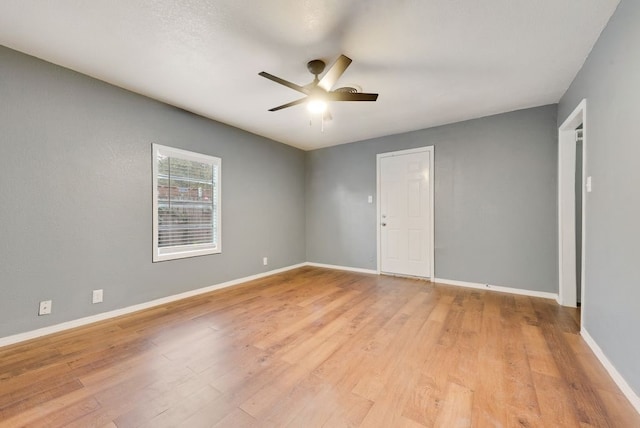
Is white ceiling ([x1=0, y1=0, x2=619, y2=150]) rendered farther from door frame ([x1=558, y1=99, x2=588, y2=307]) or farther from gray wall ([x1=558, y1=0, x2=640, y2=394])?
door frame ([x1=558, y1=99, x2=588, y2=307])

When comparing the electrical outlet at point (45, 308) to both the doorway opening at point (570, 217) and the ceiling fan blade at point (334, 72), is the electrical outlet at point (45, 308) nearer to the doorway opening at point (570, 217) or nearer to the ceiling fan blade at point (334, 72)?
the ceiling fan blade at point (334, 72)

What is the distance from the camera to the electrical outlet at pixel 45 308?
2.37m

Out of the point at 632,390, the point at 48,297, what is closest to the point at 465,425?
the point at 632,390

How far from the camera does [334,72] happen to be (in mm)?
2115

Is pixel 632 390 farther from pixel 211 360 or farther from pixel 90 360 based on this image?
pixel 90 360

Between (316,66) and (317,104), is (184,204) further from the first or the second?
(316,66)

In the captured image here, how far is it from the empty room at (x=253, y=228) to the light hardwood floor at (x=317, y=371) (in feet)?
0.06

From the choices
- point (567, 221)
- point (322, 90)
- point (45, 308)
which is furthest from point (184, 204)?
point (567, 221)

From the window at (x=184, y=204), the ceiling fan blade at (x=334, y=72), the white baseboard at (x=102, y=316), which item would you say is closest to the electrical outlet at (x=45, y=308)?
the white baseboard at (x=102, y=316)

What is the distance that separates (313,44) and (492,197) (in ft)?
10.6

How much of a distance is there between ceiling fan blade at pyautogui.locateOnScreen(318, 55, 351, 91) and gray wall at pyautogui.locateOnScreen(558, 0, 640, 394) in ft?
5.72

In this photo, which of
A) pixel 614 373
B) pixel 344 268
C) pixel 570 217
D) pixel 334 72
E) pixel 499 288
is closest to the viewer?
pixel 614 373

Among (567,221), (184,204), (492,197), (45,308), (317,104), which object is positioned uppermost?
(317,104)

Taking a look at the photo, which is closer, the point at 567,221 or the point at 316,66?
the point at 316,66
